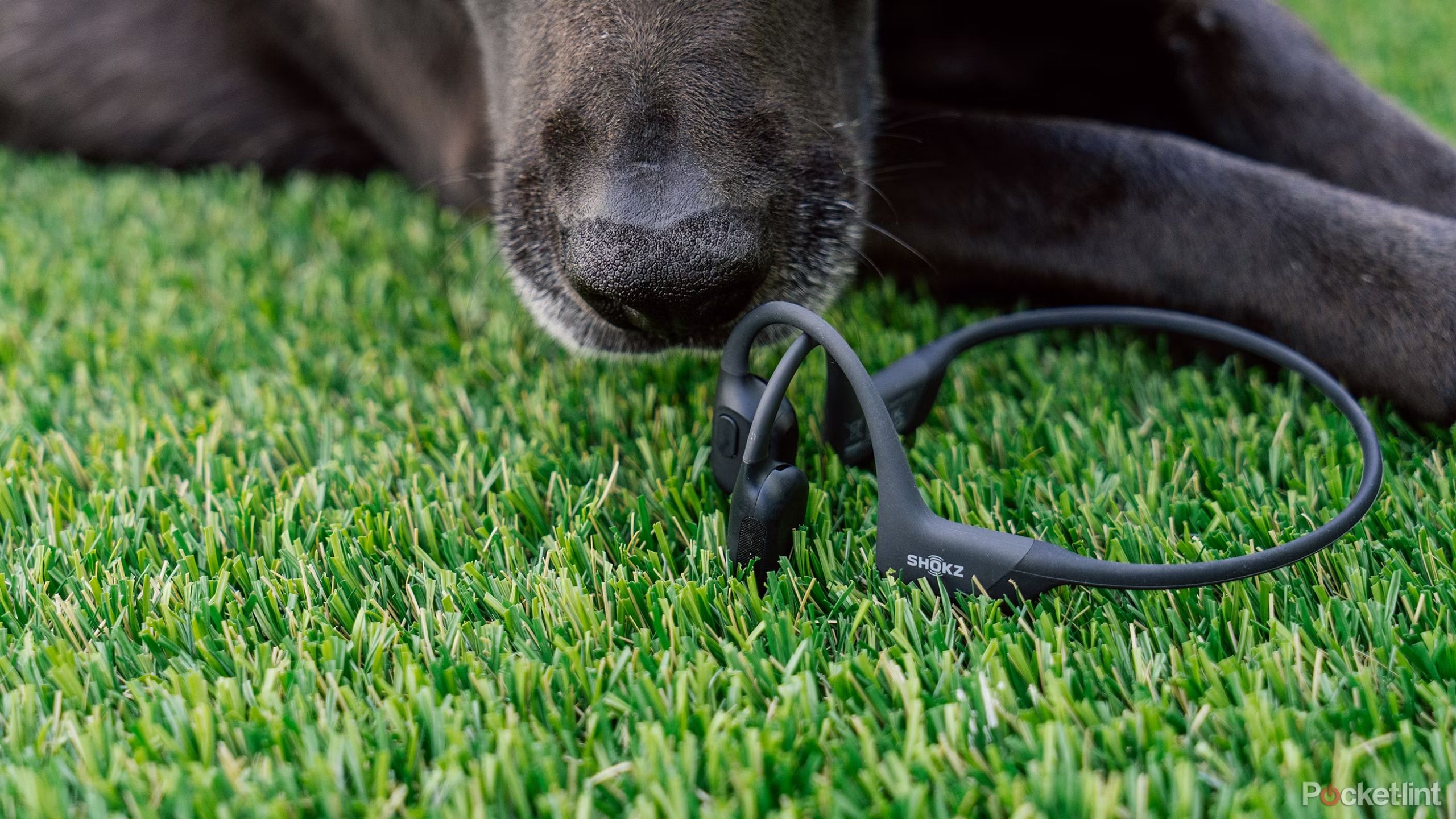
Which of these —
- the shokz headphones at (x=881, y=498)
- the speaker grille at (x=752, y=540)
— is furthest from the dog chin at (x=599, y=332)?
the speaker grille at (x=752, y=540)

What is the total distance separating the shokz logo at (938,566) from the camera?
2.98 ft

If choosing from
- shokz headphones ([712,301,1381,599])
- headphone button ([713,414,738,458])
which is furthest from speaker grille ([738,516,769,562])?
headphone button ([713,414,738,458])

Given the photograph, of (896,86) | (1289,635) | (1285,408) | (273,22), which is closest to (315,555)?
(1289,635)

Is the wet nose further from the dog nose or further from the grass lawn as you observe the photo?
the grass lawn

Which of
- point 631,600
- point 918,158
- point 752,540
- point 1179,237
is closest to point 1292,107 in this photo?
point 1179,237

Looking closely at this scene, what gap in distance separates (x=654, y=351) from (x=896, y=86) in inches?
35.5

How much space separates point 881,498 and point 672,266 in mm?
347

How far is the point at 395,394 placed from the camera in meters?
1.41

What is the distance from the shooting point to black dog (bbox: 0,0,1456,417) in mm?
1184

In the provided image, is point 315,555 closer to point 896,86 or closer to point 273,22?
point 896,86

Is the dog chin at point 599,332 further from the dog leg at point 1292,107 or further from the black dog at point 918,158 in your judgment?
the dog leg at point 1292,107

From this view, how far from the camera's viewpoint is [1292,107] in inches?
67.7

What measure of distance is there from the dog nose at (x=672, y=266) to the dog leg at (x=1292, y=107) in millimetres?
1016

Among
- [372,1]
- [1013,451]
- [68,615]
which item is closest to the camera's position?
[68,615]
